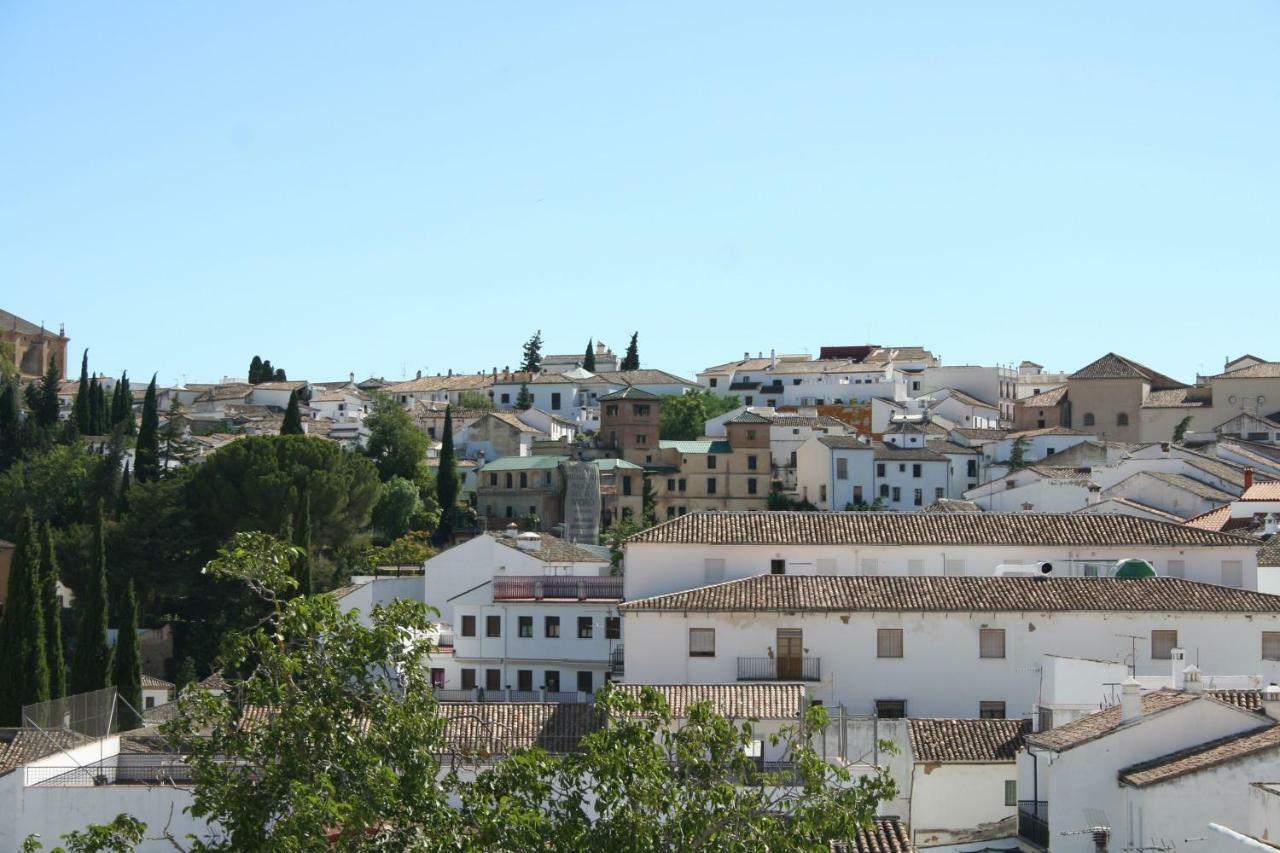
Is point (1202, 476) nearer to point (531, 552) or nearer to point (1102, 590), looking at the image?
point (531, 552)

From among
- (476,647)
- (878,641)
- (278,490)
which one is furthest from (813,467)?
(878,641)

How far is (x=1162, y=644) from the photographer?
37.8 m

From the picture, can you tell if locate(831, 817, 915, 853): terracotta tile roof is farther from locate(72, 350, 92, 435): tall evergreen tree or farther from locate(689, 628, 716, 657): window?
locate(72, 350, 92, 435): tall evergreen tree

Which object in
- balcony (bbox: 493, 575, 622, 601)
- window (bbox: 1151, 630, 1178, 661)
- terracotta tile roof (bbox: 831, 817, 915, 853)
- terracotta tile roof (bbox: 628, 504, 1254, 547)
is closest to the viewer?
terracotta tile roof (bbox: 831, 817, 915, 853)

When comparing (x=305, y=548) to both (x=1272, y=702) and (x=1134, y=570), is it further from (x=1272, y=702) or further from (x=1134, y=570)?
(x=1272, y=702)

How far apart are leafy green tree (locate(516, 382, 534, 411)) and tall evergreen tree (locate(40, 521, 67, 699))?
58883mm

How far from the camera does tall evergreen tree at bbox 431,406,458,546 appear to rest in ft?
278

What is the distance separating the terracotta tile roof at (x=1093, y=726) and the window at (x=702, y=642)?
34.8ft

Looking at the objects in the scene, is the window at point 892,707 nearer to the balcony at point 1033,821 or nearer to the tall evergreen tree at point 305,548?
the balcony at point 1033,821

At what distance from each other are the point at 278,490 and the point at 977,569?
30.6 metres

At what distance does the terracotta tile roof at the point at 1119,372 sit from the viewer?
95938mm

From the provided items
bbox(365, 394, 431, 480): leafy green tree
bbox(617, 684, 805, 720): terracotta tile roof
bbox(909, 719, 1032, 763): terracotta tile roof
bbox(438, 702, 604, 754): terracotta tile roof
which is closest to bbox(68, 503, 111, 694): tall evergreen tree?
bbox(438, 702, 604, 754): terracotta tile roof

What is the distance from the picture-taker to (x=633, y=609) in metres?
38.1

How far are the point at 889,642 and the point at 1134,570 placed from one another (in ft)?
18.3
